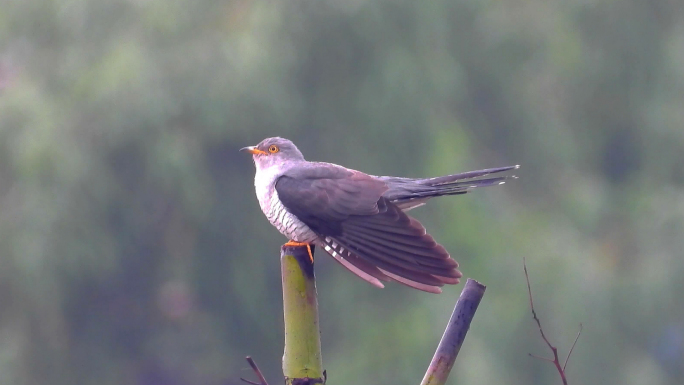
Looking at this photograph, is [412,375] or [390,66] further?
[390,66]

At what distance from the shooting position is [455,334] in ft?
6.84

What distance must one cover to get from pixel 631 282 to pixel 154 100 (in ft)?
14.2

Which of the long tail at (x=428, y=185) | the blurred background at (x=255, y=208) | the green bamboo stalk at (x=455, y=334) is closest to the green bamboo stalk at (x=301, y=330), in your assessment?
the green bamboo stalk at (x=455, y=334)

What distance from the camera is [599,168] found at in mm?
10039

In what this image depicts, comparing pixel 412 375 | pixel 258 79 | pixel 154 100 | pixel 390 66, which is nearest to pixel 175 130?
pixel 154 100

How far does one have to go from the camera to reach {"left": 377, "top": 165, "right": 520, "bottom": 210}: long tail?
10.7 feet

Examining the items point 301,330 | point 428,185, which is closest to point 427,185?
point 428,185

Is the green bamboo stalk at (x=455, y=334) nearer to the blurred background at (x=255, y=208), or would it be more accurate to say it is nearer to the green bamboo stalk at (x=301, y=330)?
the green bamboo stalk at (x=301, y=330)

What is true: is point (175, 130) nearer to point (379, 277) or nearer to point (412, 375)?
point (412, 375)

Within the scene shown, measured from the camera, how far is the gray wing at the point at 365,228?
105 inches

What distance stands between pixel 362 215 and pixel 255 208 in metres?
5.10

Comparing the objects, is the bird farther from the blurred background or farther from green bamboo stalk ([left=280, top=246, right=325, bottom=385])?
the blurred background

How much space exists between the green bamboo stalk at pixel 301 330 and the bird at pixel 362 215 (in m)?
0.44

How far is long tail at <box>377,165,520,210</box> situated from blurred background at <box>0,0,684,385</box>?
13.7 ft
